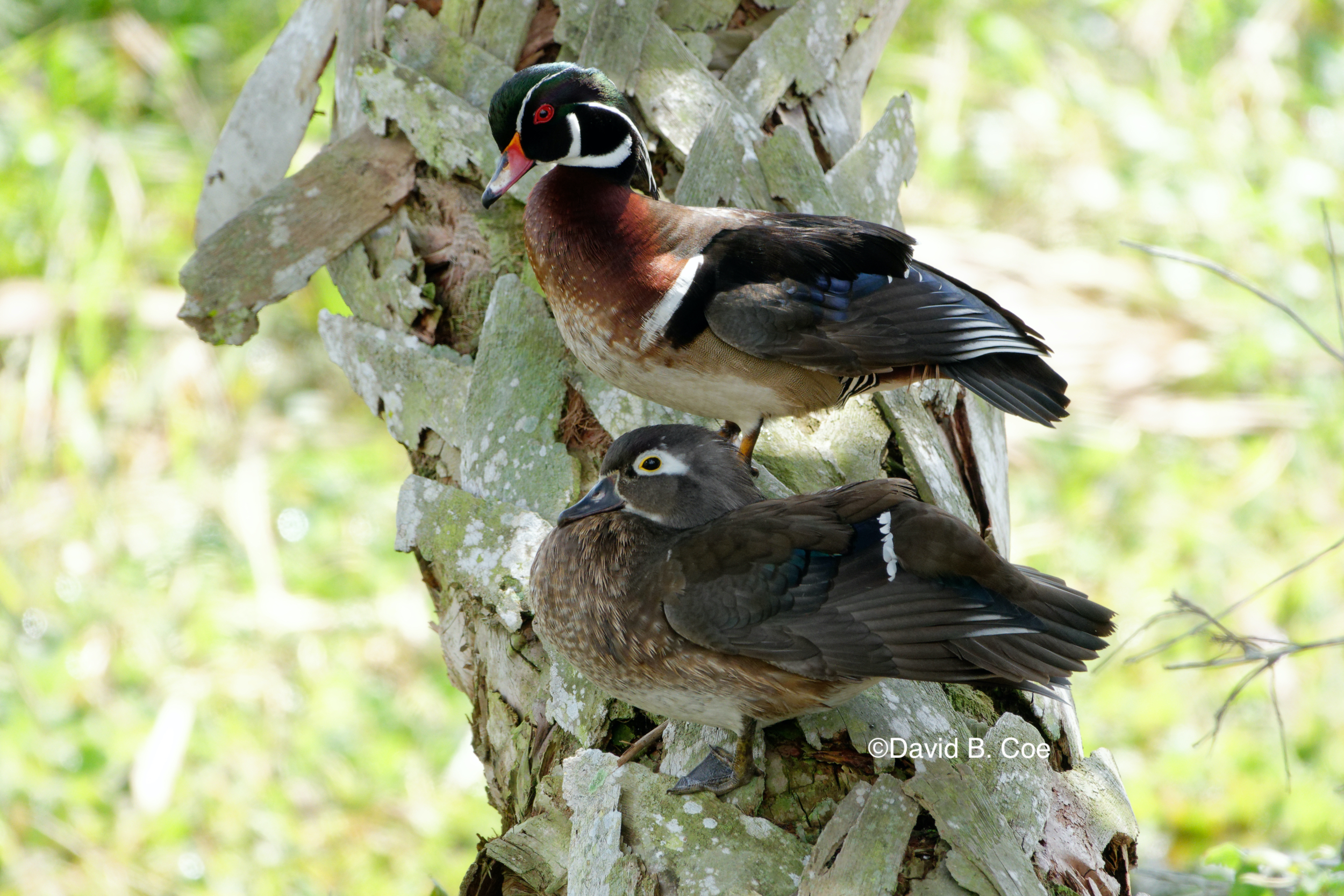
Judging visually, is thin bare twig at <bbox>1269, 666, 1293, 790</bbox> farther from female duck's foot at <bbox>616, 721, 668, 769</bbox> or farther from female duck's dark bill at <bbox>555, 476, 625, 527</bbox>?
female duck's dark bill at <bbox>555, 476, 625, 527</bbox>

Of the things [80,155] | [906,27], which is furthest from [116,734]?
[906,27]

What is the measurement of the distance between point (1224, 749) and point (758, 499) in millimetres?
2393

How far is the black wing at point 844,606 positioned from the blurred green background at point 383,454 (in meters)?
1.88

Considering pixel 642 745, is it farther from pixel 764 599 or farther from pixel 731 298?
pixel 731 298

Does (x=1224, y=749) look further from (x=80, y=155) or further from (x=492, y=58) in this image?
(x=80, y=155)

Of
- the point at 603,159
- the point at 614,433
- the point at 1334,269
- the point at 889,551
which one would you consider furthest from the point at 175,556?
the point at 1334,269

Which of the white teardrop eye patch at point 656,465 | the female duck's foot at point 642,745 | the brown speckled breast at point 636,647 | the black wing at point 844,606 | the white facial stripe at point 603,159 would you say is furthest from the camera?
the white facial stripe at point 603,159

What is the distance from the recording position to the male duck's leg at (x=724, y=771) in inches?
62.1

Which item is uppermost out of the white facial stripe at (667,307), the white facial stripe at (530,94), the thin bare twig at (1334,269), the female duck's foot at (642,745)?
the thin bare twig at (1334,269)

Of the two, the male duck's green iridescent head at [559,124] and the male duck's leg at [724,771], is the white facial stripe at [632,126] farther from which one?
the male duck's leg at [724,771]

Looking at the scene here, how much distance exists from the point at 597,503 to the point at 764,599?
1.11 ft

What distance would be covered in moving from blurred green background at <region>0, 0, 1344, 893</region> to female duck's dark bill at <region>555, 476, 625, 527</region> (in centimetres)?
195

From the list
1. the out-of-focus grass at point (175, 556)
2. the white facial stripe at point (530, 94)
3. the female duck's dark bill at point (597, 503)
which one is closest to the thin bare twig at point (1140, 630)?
the female duck's dark bill at point (597, 503)

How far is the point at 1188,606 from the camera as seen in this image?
6.14 feet
